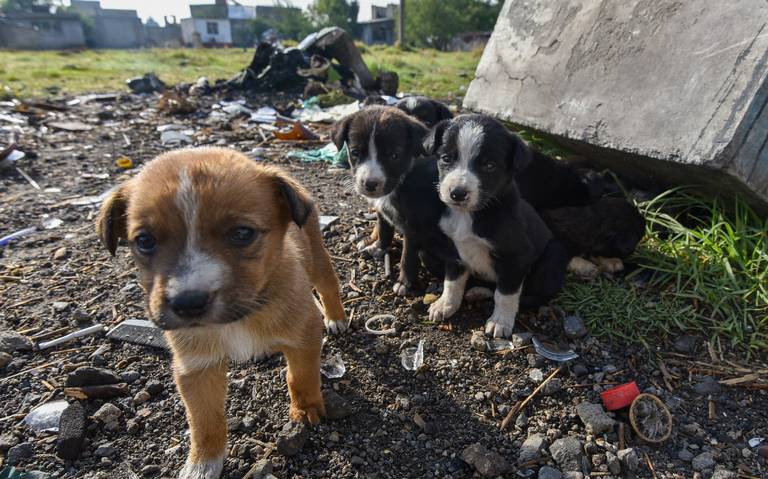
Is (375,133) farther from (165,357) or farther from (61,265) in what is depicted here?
(61,265)

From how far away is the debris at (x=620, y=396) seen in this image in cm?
300

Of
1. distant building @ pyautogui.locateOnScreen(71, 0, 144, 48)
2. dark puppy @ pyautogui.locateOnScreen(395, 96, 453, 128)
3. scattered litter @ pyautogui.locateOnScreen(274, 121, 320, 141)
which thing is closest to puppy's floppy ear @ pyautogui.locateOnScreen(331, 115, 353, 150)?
dark puppy @ pyautogui.locateOnScreen(395, 96, 453, 128)

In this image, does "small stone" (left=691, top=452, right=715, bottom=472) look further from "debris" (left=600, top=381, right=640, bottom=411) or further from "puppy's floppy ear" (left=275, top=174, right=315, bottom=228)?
"puppy's floppy ear" (left=275, top=174, right=315, bottom=228)

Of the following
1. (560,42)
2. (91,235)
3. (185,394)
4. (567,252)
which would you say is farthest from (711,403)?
(91,235)

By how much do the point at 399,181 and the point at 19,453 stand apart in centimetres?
342

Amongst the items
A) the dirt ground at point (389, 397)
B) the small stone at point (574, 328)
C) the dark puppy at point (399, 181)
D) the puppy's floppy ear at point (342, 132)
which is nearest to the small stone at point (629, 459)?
the dirt ground at point (389, 397)

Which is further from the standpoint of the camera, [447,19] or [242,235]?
[447,19]

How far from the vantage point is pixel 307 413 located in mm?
2895

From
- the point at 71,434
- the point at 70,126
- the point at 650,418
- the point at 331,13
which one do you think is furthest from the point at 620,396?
the point at 331,13

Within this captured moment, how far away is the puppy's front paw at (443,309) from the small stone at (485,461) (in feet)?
4.37

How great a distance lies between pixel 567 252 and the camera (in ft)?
13.8

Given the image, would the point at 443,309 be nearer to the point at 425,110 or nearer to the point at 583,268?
the point at 583,268

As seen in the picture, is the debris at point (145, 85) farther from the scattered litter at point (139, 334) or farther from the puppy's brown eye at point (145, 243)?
the puppy's brown eye at point (145, 243)

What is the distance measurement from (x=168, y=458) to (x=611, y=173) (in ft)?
18.2
